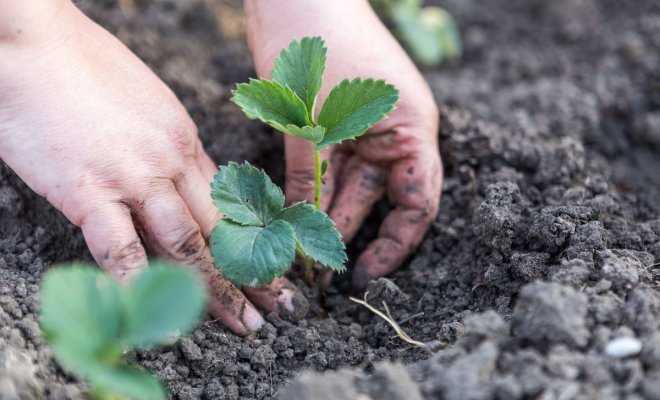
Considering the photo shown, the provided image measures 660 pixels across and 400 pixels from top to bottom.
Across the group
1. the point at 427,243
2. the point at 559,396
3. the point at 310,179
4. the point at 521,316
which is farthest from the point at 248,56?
the point at 559,396

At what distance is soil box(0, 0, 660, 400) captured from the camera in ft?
4.20

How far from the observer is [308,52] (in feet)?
5.38

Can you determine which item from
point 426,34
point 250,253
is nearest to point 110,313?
point 250,253

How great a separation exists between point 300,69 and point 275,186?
29 cm

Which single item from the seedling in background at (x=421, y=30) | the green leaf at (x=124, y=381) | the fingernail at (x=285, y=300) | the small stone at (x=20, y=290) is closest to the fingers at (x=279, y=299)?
the fingernail at (x=285, y=300)

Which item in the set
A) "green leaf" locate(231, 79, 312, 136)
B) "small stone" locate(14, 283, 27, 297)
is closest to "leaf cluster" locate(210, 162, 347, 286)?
"green leaf" locate(231, 79, 312, 136)

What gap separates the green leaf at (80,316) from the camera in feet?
3.59

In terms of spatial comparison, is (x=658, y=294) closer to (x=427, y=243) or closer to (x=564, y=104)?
(x=427, y=243)

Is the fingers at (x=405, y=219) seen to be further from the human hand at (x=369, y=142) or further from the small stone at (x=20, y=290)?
the small stone at (x=20, y=290)

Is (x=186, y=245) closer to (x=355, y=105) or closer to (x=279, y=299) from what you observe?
(x=279, y=299)

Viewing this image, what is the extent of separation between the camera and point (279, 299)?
1.80 m

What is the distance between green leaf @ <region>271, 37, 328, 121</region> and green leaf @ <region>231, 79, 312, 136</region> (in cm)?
5

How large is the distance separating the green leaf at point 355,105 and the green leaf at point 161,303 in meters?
0.58

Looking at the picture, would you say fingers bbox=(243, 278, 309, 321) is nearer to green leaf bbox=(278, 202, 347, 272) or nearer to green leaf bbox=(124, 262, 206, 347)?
green leaf bbox=(278, 202, 347, 272)
